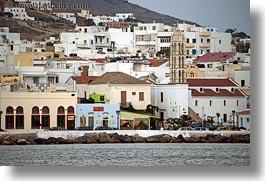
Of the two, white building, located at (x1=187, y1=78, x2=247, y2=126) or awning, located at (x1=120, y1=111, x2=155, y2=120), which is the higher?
white building, located at (x1=187, y1=78, x2=247, y2=126)

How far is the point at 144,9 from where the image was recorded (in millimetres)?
10945

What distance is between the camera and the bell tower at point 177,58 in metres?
11.1

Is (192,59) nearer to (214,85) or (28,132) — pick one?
(214,85)

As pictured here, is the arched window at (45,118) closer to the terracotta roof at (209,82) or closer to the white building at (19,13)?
the white building at (19,13)

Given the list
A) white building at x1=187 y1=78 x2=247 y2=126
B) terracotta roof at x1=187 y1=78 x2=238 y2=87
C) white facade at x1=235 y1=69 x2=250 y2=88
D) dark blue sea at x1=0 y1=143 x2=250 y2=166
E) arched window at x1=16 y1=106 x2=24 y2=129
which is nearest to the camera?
dark blue sea at x1=0 y1=143 x2=250 y2=166

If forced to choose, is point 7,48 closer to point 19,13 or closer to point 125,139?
point 19,13

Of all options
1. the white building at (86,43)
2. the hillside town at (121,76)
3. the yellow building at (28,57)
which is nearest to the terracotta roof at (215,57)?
the hillside town at (121,76)

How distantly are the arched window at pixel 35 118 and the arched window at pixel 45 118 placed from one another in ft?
0.14

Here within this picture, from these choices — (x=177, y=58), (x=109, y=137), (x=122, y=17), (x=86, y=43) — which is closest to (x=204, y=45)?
Answer: (x=177, y=58)

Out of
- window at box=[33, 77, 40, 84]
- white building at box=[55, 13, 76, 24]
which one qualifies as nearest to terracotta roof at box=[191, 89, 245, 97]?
white building at box=[55, 13, 76, 24]

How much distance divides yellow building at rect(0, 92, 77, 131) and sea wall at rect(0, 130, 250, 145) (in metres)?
0.07

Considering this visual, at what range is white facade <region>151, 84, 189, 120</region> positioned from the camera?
1095 centimetres

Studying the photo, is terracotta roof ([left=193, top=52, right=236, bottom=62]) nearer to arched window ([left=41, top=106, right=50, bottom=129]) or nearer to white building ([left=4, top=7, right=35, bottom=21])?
arched window ([left=41, top=106, right=50, bottom=129])

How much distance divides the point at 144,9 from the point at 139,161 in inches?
56.1
